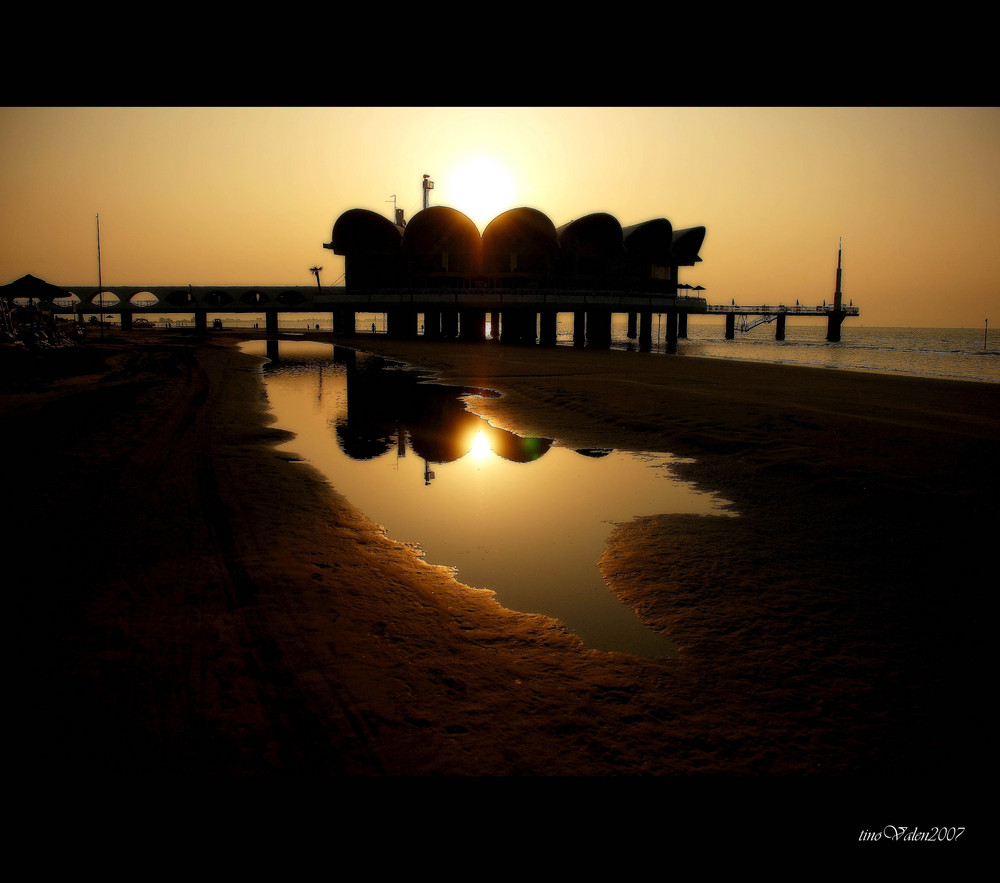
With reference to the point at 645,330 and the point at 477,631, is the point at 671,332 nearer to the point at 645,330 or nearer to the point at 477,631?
the point at 645,330

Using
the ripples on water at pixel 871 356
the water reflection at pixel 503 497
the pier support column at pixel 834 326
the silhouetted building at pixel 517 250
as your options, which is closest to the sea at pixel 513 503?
the water reflection at pixel 503 497

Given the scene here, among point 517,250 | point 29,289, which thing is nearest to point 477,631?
point 29,289

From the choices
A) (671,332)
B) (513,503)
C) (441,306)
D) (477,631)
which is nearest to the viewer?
(477,631)

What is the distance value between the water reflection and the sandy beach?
265 mm

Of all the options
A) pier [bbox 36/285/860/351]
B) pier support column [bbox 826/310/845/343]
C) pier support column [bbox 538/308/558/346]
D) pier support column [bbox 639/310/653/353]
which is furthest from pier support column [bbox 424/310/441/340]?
pier support column [bbox 826/310/845/343]

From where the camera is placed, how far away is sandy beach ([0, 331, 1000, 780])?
2.66 meters

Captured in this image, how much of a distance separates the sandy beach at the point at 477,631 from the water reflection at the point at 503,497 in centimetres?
26

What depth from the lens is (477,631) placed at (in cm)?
393

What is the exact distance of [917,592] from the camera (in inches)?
173

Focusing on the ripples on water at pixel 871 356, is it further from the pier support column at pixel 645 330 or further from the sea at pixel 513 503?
the sea at pixel 513 503

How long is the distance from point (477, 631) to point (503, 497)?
11.5 feet
